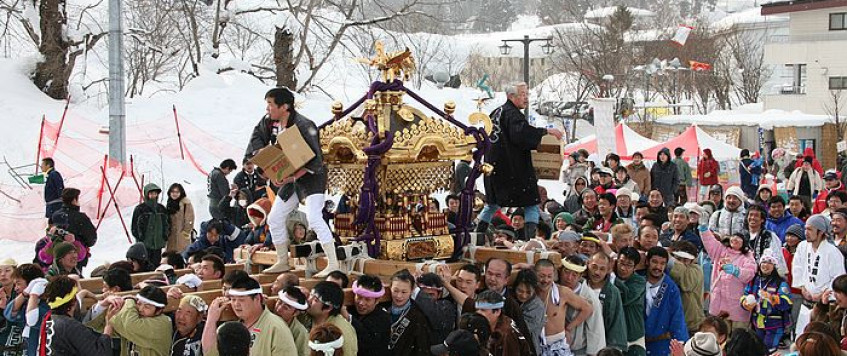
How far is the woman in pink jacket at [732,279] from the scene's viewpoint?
10133 mm

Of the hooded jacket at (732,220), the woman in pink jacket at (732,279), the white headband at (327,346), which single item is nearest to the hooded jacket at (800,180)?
the hooded jacket at (732,220)

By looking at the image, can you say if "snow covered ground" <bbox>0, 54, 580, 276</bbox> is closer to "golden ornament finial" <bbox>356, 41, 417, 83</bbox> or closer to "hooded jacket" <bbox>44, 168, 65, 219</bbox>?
"hooded jacket" <bbox>44, 168, 65, 219</bbox>

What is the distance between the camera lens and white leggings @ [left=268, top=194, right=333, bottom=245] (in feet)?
26.7

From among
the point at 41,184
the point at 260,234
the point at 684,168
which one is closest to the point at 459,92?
the point at 684,168

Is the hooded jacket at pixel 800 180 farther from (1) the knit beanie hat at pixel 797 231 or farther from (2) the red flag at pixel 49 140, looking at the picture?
(2) the red flag at pixel 49 140

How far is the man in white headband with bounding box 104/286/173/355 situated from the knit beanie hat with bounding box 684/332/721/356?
3.19 metres

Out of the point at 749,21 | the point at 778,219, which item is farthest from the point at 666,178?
the point at 749,21

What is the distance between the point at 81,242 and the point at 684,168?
13.4 meters

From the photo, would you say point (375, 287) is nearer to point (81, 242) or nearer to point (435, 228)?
point (435, 228)

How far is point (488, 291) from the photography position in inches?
288

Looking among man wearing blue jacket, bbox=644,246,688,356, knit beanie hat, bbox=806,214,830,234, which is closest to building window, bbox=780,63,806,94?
knit beanie hat, bbox=806,214,830,234

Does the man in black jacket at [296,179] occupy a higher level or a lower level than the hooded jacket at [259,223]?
higher

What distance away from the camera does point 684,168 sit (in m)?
21.8

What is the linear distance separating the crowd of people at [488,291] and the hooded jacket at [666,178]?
Result: 6663 millimetres
